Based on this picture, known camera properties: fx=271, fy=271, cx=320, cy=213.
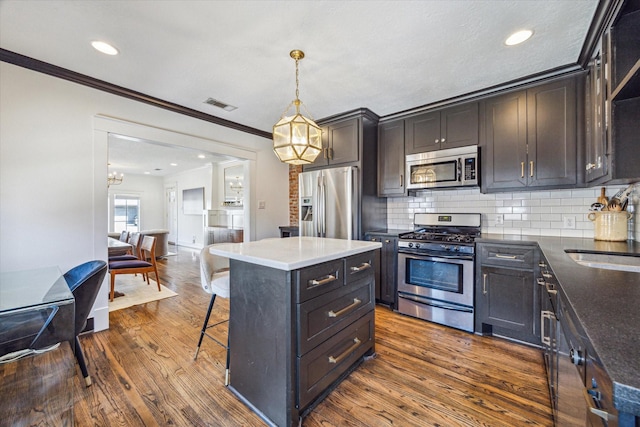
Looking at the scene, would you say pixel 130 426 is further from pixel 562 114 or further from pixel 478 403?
pixel 562 114

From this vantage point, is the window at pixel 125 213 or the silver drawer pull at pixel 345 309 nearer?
Result: the silver drawer pull at pixel 345 309

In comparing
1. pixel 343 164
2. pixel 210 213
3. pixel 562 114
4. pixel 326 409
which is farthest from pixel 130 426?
pixel 210 213

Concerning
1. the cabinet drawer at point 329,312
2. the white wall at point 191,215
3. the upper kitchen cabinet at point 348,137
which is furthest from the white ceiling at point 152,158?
the cabinet drawer at point 329,312

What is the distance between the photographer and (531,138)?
2.63 m

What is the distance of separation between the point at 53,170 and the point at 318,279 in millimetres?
2673

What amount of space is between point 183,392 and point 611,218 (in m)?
3.47

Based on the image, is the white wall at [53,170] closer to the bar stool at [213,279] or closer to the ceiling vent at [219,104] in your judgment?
the ceiling vent at [219,104]

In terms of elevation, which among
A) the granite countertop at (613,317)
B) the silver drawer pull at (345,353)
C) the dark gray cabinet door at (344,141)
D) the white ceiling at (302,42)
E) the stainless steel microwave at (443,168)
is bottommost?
Result: the silver drawer pull at (345,353)

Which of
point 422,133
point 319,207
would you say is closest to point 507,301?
point 422,133

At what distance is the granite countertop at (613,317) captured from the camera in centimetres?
43

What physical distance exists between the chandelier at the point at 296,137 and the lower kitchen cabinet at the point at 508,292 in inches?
73.0

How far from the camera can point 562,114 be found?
8.11ft

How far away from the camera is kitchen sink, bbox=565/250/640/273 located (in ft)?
5.04

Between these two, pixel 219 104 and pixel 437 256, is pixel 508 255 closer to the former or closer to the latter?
pixel 437 256
